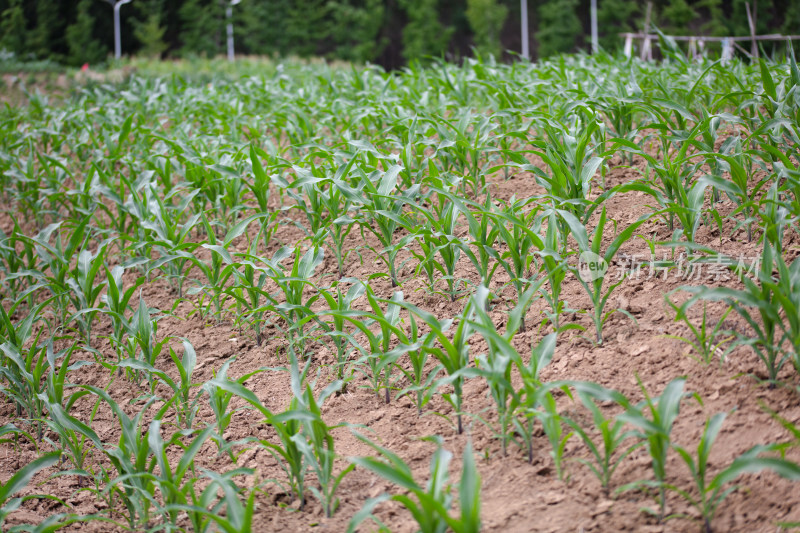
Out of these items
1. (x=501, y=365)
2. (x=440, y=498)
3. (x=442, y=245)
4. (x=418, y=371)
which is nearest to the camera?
(x=440, y=498)

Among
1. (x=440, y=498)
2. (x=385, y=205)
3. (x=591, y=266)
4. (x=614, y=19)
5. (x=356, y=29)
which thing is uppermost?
(x=356, y=29)

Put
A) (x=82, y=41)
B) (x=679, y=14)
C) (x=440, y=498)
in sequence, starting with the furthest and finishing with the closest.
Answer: (x=82, y=41), (x=679, y=14), (x=440, y=498)

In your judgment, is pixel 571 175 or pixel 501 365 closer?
pixel 501 365

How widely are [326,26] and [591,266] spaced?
34.0 metres

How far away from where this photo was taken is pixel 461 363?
5.41ft

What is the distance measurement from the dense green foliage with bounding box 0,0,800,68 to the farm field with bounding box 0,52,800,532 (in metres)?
27.1

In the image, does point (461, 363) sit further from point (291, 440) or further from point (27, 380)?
point (27, 380)

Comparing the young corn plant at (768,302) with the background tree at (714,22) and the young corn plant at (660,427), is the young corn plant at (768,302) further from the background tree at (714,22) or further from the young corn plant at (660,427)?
the background tree at (714,22)

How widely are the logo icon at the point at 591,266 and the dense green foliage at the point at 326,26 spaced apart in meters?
27.9

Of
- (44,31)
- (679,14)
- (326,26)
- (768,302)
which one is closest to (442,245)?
(768,302)

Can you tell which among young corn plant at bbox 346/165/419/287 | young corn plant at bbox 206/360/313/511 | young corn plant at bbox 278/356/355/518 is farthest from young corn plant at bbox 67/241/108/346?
young corn plant at bbox 278/356/355/518

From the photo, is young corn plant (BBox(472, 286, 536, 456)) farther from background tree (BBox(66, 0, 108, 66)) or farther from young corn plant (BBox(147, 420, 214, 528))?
background tree (BBox(66, 0, 108, 66))

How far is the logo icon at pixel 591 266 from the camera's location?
1877 millimetres

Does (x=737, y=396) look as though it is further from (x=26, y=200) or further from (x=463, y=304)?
(x=26, y=200)
